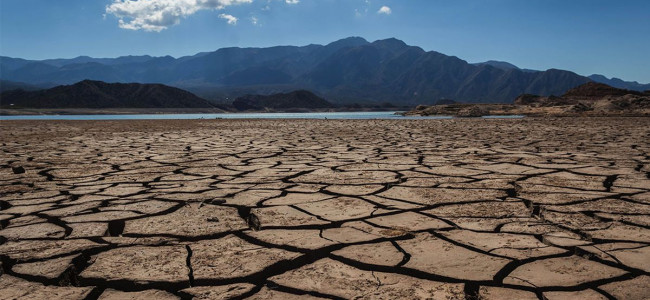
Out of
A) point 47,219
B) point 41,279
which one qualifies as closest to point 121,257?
point 41,279

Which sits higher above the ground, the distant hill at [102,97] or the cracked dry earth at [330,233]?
the distant hill at [102,97]

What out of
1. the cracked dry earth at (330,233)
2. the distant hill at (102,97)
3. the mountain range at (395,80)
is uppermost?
the mountain range at (395,80)

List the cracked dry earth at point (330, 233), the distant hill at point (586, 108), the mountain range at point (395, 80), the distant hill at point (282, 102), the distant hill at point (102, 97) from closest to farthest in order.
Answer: the cracked dry earth at point (330, 233), the distant hill at point (586, 108), the distant hill at point (102, 97), the distant hill at point (282, 102), the mountain range at point (395, 80)

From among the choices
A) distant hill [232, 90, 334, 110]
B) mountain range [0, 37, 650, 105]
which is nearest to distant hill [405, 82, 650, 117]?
distant hill [232, 90, 334, 110]

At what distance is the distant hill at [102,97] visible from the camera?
177 ft

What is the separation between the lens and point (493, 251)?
1598mm

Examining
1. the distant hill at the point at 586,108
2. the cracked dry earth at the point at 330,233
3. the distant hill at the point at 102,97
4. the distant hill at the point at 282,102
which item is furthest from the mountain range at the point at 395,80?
the cracked dry earth at the point at 330,233

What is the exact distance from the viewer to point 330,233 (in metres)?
1.84

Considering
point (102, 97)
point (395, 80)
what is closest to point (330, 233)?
point (102, 97)

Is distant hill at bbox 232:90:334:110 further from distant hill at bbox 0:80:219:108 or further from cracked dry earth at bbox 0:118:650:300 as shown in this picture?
cracked dry earth at bbox 0:118:650:300

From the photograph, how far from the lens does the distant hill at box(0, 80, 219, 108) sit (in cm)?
5397

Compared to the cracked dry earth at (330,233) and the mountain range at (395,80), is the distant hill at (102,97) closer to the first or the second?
the mountain range at (395,80)

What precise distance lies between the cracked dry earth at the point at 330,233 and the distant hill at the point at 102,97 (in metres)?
57.9

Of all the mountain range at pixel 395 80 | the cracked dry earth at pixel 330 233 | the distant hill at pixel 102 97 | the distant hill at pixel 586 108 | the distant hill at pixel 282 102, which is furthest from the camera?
the mountain range at pixel 395 80
